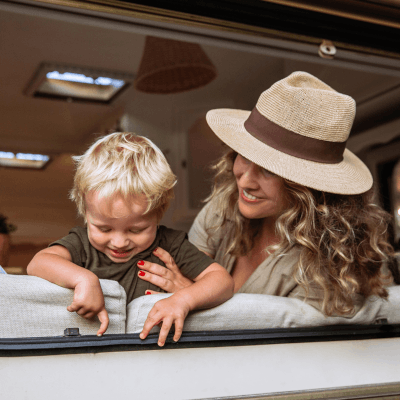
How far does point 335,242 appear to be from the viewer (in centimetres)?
114

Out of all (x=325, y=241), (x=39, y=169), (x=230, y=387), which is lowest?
(x=39, y=169)

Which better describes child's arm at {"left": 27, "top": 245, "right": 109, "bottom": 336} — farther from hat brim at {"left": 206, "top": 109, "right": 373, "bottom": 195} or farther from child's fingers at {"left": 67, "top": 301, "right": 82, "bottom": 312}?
hat brim at {"left": 206, "top": 109, "right": 373, "bottom": 195}

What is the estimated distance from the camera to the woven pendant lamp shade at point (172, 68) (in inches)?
70.7

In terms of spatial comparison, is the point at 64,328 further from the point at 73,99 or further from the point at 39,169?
the point at 73,99

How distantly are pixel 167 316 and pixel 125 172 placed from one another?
1.18 ft

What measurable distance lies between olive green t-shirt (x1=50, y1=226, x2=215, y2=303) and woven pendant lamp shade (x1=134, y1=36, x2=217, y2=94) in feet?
2.88

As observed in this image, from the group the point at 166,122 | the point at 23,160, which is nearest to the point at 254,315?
the point at 23,160

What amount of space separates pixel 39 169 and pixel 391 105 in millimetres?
1986

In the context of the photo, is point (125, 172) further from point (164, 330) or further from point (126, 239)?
point (164, 330)

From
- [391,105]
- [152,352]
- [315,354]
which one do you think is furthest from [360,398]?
[391,105]

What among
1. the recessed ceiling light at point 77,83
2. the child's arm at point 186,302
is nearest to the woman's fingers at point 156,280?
the child's arm at point 186,302

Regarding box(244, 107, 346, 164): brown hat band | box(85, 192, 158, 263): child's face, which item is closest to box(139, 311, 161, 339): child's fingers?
box(85, 192, 158, 263): child's face

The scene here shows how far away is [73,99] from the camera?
1917 mm

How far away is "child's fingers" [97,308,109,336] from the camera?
0.81 metres
